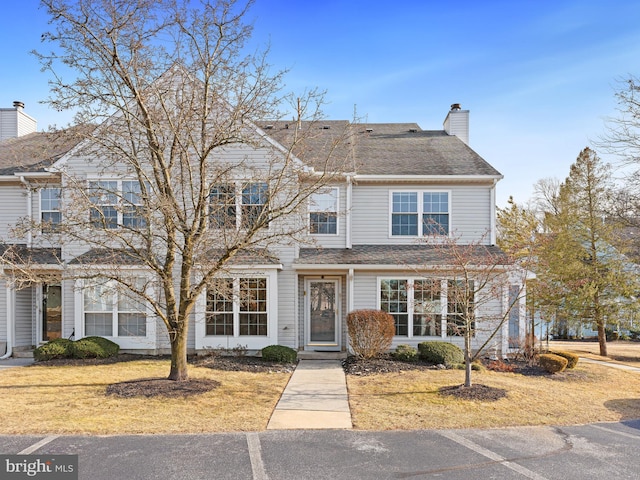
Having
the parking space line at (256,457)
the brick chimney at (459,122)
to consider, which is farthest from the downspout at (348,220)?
the parking space line at (256,457)

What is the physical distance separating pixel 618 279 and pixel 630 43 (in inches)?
344

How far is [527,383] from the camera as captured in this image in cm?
982

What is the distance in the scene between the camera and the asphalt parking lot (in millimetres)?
5059

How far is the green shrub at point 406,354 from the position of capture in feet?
39.0

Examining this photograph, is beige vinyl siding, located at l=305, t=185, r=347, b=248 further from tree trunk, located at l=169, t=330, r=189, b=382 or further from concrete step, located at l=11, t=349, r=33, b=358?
concrete step, located at l=11, t=349, r=33, b=358

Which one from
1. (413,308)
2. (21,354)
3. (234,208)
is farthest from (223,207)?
(21,354)

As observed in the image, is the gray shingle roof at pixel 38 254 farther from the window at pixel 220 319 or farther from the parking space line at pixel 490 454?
the parking space line at pixel 490 454

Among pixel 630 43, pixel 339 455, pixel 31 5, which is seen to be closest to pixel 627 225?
pixel 630 43

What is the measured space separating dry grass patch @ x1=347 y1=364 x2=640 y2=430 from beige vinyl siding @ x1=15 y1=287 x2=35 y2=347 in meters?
11.1

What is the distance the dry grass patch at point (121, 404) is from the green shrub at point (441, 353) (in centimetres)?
404

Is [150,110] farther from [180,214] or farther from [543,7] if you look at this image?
[543,7]

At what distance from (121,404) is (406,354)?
7.38 m

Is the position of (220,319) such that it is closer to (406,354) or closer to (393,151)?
→ (406,354)

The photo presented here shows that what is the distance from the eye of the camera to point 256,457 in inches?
216
